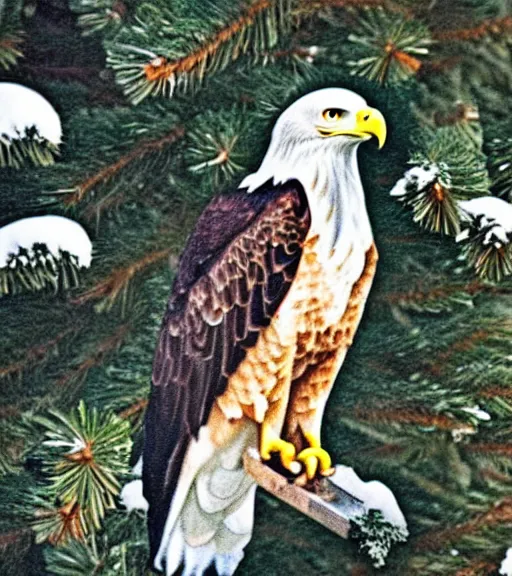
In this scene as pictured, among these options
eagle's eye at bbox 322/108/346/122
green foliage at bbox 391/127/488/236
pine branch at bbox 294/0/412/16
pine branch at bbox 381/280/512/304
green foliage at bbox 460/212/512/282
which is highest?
pine branch at bbox 294/0/412/16

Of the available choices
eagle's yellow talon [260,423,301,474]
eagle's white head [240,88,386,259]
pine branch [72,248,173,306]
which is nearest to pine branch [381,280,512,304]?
eagle's white head [240,88,386,259]

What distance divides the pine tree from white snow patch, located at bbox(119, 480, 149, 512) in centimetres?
1

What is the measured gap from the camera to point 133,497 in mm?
2119

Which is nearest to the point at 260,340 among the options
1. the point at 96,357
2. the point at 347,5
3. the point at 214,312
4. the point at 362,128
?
the point at 214,312

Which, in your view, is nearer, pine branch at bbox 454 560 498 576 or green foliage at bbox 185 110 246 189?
pine branch at bbox 454 560 498 576

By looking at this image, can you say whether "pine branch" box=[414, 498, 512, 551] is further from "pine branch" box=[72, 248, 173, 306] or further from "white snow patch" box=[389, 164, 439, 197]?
"pine branch" box=[72, 248, 173, 306]

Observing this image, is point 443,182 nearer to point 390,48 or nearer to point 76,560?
point 390,48

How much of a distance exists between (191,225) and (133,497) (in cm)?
51

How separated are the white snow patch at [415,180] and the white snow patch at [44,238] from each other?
582 mm

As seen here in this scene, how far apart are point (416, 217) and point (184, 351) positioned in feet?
1.60

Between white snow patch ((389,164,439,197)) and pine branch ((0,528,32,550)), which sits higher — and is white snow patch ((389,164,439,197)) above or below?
above

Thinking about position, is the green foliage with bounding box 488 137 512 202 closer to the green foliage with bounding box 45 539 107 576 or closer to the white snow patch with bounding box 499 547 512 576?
the white snow patch with bounding box 499 547 512 576

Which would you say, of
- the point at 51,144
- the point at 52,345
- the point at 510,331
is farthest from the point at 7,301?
the point at 510,331

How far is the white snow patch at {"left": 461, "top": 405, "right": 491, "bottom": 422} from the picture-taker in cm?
207
